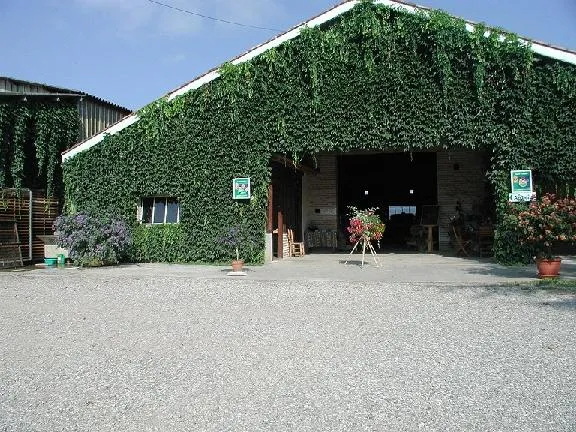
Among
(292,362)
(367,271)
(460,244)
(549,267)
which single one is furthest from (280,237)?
(292,362)

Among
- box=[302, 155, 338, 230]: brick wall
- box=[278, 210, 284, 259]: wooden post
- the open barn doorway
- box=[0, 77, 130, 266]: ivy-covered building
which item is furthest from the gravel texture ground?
the open barn doorway

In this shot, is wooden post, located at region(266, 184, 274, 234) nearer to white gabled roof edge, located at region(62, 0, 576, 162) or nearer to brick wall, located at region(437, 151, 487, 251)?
white gabled roof edge, located at region(62, 0, 576, 162)

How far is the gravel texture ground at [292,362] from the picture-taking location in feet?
11.9

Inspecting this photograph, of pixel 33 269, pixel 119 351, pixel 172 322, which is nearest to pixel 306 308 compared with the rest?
pixel 172 322

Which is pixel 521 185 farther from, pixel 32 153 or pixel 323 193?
pixel 32 153

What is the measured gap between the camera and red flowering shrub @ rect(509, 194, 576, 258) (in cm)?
946

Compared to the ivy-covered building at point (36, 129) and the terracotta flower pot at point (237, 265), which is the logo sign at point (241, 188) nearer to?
the terracotta flower pot at point (237, 265)

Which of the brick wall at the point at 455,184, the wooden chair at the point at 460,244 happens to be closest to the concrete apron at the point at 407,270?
the wooden chair at the point at 460,244

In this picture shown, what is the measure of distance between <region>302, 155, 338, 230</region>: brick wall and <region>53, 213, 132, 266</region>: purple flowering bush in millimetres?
7610

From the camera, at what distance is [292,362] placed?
4883mm

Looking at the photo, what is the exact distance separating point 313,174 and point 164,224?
261 inches

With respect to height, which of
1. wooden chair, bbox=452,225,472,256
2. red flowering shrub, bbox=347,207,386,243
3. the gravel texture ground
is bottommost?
the gravel texture ground

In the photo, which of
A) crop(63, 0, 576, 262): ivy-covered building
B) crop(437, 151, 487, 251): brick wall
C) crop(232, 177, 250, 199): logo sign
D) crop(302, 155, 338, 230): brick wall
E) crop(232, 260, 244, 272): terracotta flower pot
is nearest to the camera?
crop(232, 260, 244, 272): terracotta flower pot

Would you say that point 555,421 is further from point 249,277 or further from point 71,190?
point 71,190
